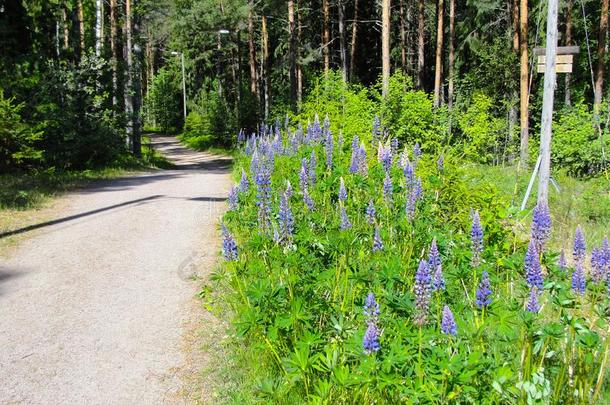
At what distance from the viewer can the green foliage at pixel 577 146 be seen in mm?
16094

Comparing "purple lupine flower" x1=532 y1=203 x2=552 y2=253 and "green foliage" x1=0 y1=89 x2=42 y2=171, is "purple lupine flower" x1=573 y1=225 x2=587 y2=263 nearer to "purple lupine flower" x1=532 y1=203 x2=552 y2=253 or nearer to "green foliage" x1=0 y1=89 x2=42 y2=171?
"purple lupine flower" x1=532 y1=203 x2=552 y2=253

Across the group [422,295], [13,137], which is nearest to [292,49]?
[13,137]

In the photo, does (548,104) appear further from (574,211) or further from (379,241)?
(379,241)

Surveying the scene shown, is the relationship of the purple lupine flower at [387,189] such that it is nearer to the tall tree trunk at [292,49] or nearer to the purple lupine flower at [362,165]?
the purple lupine flower at [362,165]

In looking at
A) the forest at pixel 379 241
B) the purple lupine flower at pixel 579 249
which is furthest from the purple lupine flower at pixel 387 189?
the purple lupine flower at pixel 579 249

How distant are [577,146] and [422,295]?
16001 millimetres

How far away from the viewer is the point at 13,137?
13.4 metres

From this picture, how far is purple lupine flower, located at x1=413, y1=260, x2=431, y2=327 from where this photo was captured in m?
2.63

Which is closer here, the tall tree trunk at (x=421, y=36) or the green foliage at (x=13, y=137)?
the green foliage at (x=13, y=137)

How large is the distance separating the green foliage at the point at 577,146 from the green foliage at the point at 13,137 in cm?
1545

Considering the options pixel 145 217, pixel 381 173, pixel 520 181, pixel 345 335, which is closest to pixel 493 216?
pixel 381 173

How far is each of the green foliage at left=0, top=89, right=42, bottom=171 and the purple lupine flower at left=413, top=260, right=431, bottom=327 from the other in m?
12.9

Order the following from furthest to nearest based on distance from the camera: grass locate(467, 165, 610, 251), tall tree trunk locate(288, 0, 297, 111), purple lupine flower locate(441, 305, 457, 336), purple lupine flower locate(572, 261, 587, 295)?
tall tree trunk locate(288, 0, 297, 111), grass locate(467, 165, 610, 251), purple lupine flower locate(572, 261, 587, 295), purple lupine flower locate(441, 305, 457, 336)

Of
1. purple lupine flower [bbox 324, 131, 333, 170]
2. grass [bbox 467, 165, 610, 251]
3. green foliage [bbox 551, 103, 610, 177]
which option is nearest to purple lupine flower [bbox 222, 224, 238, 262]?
purple lupine flower [bbox 324, 131, 333, 170]
